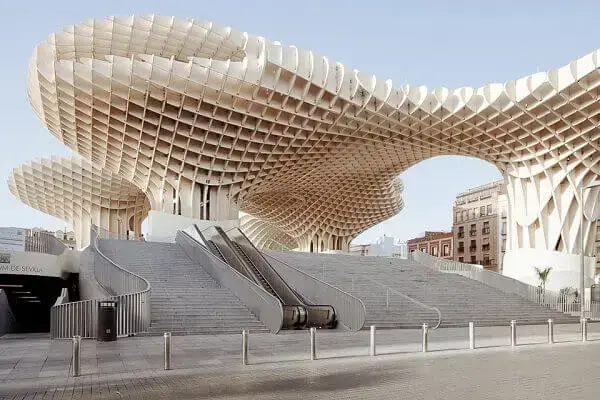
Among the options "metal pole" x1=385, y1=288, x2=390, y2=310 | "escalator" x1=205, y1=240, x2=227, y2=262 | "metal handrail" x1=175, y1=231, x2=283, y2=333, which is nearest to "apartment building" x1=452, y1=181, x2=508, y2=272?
"metal pole" x1=385, y1=288, x2=390, y2=310

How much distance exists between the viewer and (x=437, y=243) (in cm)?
11519

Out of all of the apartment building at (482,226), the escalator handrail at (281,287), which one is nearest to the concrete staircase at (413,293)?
the escalator handrail at (281,287)

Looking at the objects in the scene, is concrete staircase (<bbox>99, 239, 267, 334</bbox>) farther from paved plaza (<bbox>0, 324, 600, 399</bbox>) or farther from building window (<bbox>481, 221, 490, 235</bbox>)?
building window (<bbox>481, 221, 490, 235</bbox>)

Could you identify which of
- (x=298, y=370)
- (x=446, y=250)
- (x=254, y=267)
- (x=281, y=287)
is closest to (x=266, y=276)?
(x=254, y=267)

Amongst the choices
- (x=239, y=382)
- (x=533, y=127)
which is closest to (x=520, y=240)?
(x=533, y=127)

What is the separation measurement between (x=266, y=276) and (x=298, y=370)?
43.8 ft

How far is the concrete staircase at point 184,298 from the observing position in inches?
811

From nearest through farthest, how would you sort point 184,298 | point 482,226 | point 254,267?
1. point 184,298
2. point 254,267
3. point 482,226

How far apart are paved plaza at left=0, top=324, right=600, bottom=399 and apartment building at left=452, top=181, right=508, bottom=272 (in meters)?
76.9

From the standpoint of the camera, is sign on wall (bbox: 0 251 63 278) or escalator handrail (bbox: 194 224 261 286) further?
sign on wall (bbox: 0 251 63 278)

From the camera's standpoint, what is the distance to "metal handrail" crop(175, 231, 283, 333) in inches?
817

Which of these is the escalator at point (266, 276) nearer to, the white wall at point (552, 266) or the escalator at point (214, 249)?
the escalator at point (214, 249)

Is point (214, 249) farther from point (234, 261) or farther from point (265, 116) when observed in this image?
point (265, 116)

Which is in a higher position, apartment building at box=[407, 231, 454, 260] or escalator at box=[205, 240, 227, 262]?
escalator at box=[205, 240, 227, 262]
